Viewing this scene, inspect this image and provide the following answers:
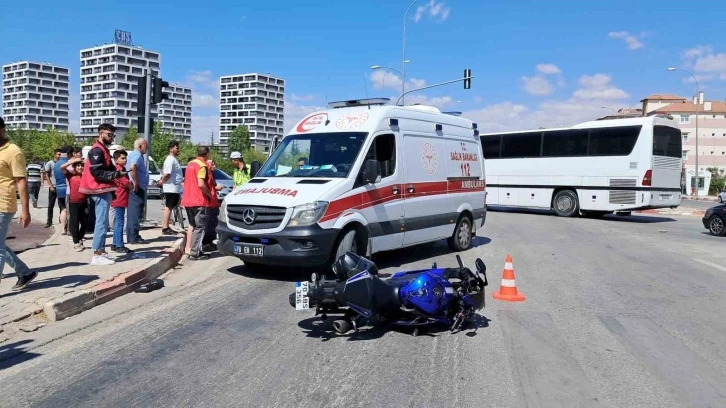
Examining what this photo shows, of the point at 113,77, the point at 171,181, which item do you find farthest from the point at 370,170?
the point at 113,77

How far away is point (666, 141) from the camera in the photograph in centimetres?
2006

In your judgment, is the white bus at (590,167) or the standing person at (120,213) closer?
the standing person at (120,213)

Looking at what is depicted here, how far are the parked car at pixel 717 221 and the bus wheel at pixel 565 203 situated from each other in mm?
5645

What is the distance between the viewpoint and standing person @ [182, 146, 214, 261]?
903 centimetres

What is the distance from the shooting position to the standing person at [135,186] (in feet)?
33.1

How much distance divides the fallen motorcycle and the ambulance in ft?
6.37

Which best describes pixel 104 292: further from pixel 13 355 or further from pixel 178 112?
pixel 178 112

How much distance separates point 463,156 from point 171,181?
5.82 m

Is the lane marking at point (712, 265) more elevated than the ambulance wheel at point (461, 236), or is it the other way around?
the ambulance wheel at point (461, 236)

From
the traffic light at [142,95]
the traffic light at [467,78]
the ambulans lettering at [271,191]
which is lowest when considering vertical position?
the ambulans lettering at [271,191]

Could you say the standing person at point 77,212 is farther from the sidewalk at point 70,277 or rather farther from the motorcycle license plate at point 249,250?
the motorcycle license plate at point 249,250

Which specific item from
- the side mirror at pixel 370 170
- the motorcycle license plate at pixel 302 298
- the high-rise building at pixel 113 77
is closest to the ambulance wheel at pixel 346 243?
the side mirror at pixel 370 170

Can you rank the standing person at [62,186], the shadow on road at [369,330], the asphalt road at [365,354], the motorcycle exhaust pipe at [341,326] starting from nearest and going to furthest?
the asphalt road at [365,354], the motorcycle exhaust pipe at [341,326], the shadow on road at [369,330], the standing person at [62,186]

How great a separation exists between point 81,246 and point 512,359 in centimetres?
727
